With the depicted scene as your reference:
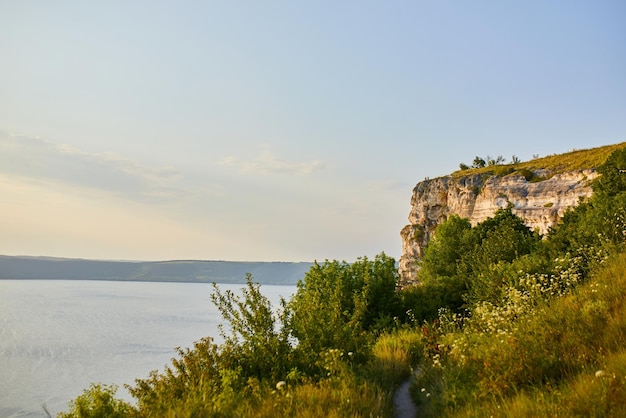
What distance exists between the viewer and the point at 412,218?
7938 cm

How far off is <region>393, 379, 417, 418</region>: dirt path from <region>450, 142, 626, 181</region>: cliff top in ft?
162

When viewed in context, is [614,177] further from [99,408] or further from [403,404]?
[99,408]

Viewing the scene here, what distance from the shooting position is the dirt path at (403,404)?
25.1 ft

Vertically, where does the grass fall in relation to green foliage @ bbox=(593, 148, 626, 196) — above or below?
below

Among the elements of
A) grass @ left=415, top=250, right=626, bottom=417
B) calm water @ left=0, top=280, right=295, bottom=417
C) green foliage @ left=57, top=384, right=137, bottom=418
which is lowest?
calm water @ left=0, top=280, right=295, bottom=417

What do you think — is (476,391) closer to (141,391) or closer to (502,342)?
(502,342)

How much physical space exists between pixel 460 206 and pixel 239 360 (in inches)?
2458

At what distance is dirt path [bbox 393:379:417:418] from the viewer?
764cm

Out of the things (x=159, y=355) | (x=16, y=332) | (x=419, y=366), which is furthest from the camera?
(x=16, y=332)

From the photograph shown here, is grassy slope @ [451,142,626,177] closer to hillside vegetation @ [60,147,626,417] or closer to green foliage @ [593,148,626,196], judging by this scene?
green foliage @ [593,148,626,196]

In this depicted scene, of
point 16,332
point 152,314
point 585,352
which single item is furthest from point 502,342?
point 152,314

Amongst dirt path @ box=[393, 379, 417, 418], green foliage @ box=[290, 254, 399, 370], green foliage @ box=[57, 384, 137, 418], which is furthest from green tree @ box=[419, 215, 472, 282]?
green foliage @ box=[57, 384, 137, 418]

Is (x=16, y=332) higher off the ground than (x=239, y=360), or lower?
lower

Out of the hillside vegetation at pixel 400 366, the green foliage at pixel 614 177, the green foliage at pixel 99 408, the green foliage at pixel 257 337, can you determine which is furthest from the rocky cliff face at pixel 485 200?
the green foliage at pixel 99 408
